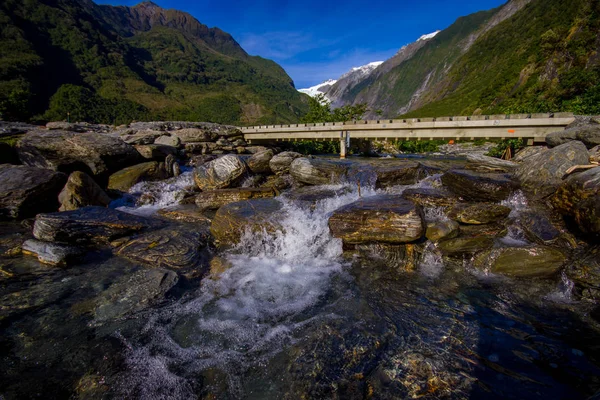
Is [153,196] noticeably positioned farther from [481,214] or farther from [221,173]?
[481,214]

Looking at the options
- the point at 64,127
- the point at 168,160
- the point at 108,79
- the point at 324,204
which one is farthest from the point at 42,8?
the point at 324,204

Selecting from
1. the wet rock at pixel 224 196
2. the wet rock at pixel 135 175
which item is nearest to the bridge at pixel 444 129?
the wet rock at pixel 224 196

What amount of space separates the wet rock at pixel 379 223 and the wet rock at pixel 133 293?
4681mm

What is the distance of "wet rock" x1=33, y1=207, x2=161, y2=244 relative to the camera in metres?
7.45

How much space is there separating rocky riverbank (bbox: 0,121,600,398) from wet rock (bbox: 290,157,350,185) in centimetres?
7

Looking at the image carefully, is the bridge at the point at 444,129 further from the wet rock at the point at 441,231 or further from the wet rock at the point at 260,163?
the wet rock at the point at 441,231

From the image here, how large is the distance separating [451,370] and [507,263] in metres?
4.09

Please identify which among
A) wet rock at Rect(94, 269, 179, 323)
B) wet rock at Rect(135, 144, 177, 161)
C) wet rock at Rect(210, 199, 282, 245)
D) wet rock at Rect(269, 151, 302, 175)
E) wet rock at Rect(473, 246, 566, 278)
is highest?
wet rock at Rect(135, 144, 177, 161)

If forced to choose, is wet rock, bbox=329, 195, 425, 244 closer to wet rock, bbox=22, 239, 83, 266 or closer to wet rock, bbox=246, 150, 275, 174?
wet rock, bbox=22, 239, 83, 266

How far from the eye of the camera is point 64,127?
2175cm

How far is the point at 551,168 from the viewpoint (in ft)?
27.7

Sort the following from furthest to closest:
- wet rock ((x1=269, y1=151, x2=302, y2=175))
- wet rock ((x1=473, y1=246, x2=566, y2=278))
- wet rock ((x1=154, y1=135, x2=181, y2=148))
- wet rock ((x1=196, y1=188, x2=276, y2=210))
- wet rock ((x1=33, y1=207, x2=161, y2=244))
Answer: wet rock ((x1=154, y1=135, x2=181, y2=148)) → wet rock ((x1=269, y1=151, x2=302, y2=175)) → wet rock ((x1=196, y1=188, x2=276, y2=210)) → wet rock ((x1=33, y1=207, x2=161, y2=244)) → wet rock ((x1=473, y1=246, x2=566, y2=278))

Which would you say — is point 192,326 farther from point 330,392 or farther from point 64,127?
point 64,127

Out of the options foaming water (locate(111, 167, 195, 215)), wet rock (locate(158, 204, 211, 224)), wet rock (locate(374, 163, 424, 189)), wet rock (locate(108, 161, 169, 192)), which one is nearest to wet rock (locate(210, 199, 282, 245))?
wet rock (locate(158, 204, 211, 224))
